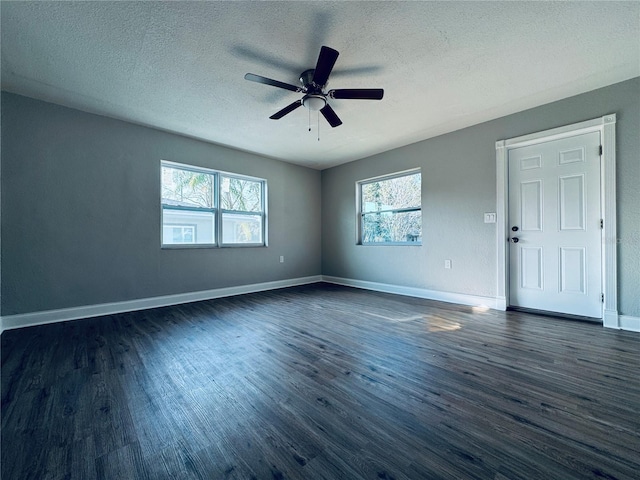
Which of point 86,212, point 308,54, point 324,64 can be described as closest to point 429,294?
point 324,64

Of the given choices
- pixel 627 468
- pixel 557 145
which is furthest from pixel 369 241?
pixel 627 468

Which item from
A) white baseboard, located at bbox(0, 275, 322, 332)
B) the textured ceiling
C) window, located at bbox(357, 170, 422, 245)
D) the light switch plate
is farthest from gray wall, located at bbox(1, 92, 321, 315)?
the light switch plate

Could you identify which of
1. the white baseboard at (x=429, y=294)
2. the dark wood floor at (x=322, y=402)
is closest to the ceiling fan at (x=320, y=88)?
the dark wood floor at (x=322, y=402)

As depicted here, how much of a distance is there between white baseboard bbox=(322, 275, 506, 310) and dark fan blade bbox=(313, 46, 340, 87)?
332cm

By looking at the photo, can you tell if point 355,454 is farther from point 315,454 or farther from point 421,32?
point 421,32

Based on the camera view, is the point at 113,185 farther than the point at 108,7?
Yes

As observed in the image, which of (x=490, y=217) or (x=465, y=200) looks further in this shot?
(x=465, y=200)

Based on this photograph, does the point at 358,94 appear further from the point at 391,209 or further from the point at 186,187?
the point at 186,187

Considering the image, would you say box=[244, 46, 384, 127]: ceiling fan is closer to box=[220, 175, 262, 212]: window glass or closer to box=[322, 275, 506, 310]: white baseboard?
box=[220, 175, 262, 212]: window glass

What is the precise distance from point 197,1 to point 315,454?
2726mm

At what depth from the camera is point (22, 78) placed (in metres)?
2.48

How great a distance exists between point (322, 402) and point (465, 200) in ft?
11.1

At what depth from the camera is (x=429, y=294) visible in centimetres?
402

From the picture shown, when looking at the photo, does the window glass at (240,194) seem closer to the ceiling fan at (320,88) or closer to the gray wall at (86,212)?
the gray wall at (86,212)
